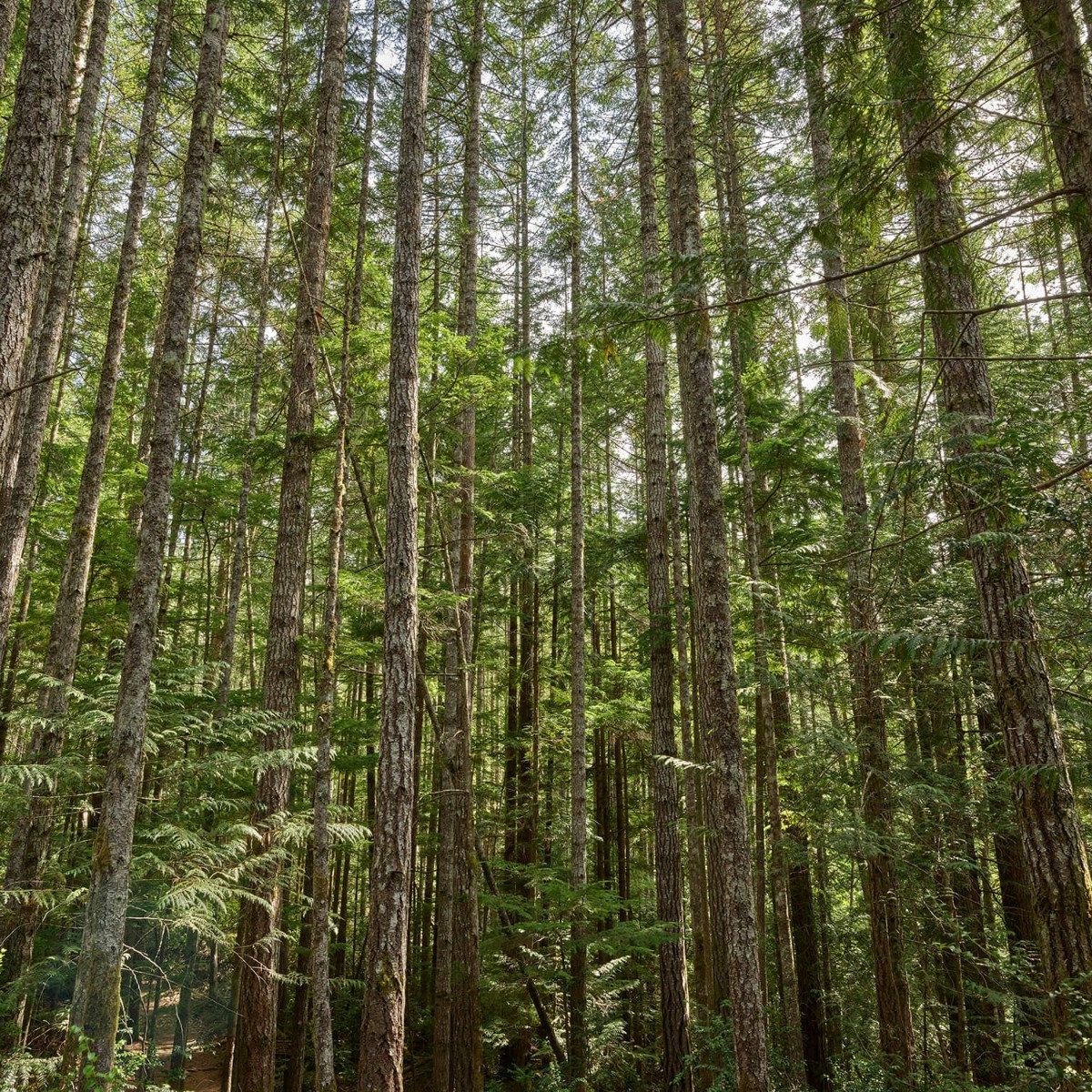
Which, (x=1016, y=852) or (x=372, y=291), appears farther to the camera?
(x=372, y=291)

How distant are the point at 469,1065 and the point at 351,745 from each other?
5363 mm

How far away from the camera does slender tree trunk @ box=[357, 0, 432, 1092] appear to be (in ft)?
19.4

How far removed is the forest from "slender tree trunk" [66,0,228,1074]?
0.03 metres

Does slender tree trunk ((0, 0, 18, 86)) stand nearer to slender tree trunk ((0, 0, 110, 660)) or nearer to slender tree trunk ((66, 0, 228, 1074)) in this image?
slender tree trunk ((66, 0, 228, 1074))

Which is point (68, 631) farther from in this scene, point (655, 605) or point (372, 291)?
point (655, 605)

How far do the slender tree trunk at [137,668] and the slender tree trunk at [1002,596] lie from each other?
6074 mm

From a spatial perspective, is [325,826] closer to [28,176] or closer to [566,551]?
[28,176]

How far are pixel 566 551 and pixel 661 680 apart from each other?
13.9ft

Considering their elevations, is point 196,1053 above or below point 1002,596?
below

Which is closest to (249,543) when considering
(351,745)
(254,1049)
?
(351,745)

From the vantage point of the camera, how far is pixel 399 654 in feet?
21.5

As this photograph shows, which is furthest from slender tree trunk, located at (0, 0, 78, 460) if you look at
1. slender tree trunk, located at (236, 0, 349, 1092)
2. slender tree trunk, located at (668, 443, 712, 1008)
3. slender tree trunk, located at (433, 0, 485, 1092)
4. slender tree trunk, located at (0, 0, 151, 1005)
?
slender tree trunk, located at (668, 443, 712, 1008)

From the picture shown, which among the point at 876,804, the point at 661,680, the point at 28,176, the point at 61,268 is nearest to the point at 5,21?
the point at 28,176

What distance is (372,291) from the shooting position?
11.1 metres
